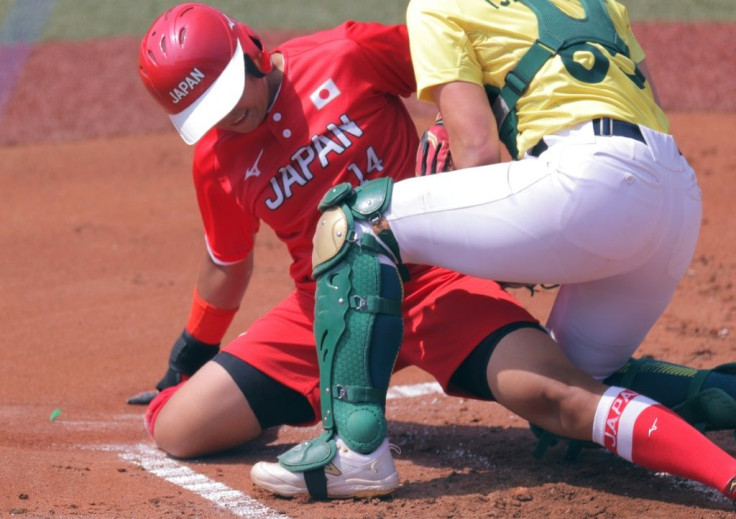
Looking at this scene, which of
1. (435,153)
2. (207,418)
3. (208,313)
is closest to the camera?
(435,153)

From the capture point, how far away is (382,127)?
10.8ft

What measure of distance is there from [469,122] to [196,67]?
851mm

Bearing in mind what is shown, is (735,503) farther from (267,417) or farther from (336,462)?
(267,417)

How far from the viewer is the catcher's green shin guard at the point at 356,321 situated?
109 inches

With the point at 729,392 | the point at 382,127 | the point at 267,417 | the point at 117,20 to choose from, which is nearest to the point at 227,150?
the point at 382,127

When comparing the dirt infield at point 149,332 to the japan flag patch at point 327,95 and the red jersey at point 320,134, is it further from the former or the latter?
the japan flag patch at point 327,95

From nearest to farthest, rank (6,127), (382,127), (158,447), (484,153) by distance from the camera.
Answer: (484,153) < (382,127) < (158,447) < (6,127)

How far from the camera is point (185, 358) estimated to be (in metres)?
3.79

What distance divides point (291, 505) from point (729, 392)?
50.4 inches

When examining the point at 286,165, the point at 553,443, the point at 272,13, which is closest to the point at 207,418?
the point at 286,165

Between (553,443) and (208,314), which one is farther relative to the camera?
(208,314)

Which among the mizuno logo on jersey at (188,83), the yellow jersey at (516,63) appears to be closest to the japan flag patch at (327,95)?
the mizuno logo on jersey at (188,83)

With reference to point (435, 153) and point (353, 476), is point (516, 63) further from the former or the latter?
point (353, 476)

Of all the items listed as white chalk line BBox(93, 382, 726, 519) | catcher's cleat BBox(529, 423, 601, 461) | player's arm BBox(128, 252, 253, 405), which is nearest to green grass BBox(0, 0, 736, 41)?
player's arm BBox(128, 252, 253, 405)
